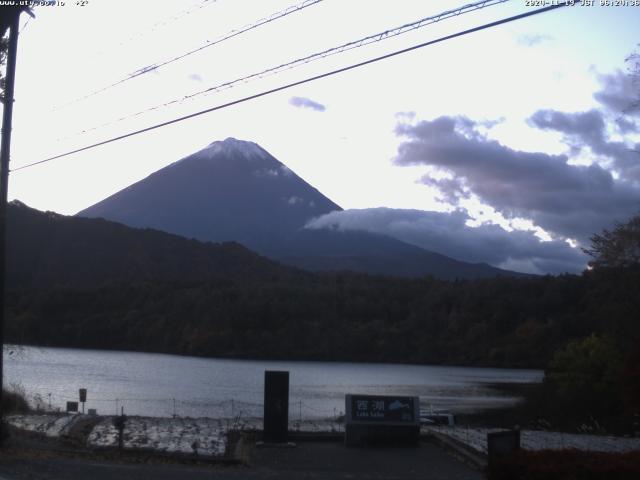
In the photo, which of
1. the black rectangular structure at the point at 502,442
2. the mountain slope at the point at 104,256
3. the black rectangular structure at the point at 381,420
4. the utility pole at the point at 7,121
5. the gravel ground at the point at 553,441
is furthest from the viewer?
the mountain slope at the point at 104,256

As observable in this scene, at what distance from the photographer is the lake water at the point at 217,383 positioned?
144ft

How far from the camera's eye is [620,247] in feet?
114

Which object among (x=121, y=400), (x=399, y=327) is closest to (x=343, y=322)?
(x=399, y=327)

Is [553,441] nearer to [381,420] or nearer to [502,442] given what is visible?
[381,420]

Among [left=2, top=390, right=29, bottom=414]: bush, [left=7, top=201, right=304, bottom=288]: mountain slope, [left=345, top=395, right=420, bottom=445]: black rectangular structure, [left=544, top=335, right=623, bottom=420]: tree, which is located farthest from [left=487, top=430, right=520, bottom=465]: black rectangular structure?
[left=7, top=201, right=304, bottom=288]: mountain slope

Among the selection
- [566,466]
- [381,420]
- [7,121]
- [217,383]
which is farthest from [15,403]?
[217,383]

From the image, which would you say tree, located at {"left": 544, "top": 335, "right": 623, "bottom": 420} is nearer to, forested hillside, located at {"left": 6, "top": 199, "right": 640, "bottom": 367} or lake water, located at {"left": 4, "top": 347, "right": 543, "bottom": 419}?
lake water, located at {"left": 4, "top": 347, "right": 543, "bottom": 419}

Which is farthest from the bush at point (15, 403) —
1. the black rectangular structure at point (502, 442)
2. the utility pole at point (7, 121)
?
the black rectangular structure at point (502, 442)

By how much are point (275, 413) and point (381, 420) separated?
2495mm

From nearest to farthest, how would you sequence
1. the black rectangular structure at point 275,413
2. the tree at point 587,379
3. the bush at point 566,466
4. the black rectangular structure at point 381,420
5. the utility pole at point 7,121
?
the bush at point 566,466, the utility pole at point 7,121, the black rectangular structure at point 275,413, the black rectangular structure at point 381,420, the tree at point 587,379

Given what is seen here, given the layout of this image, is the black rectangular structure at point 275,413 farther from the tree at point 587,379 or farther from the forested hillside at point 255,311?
the forested hillside at point 255,311

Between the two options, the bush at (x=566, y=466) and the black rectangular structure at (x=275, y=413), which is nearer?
the bush at (x=566, y=466)

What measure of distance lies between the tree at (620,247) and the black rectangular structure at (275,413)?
65.3 feet

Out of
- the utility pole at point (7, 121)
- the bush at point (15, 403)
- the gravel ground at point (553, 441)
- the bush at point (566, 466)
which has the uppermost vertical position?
the utility pole at point (7, 121)
